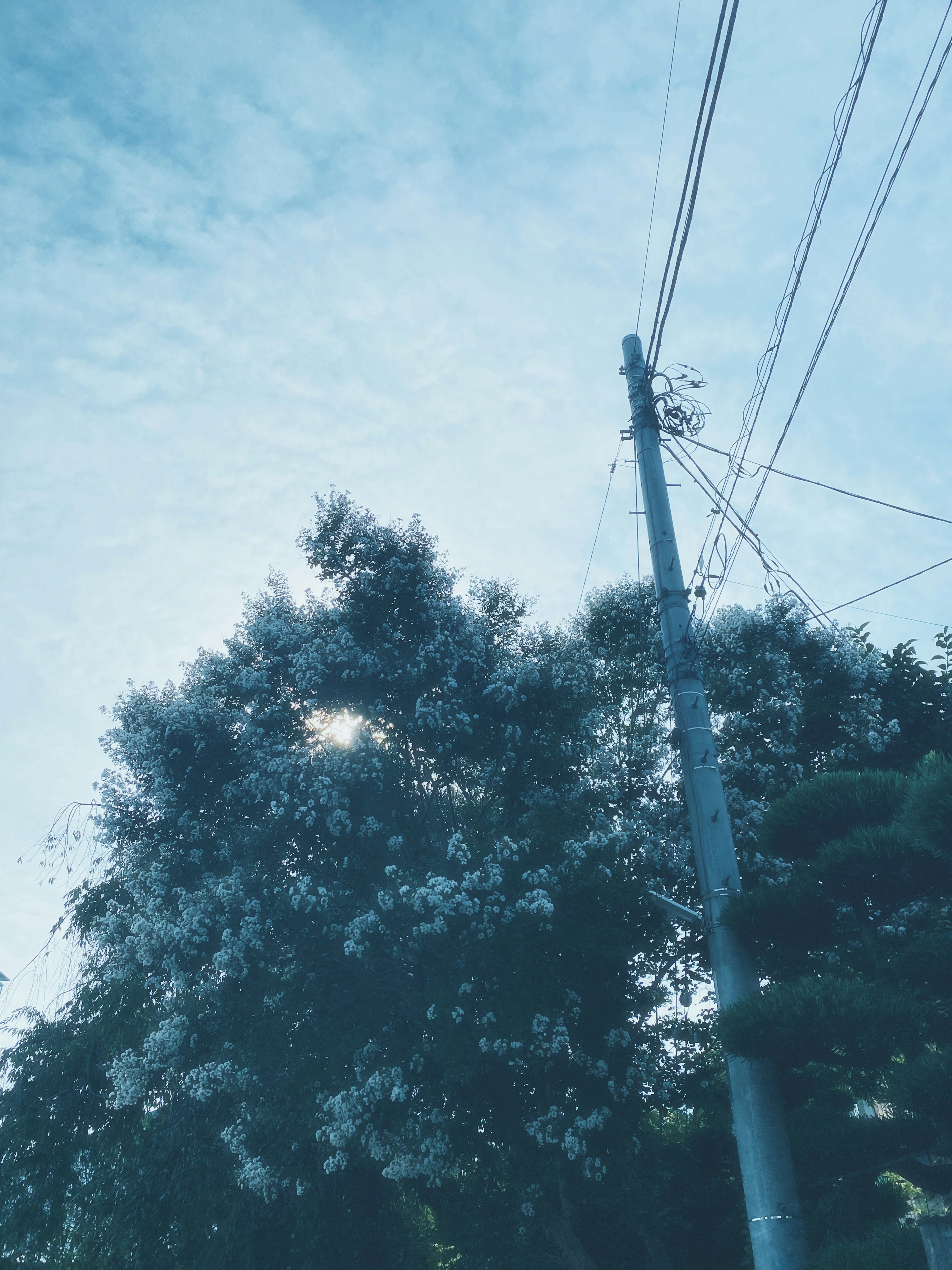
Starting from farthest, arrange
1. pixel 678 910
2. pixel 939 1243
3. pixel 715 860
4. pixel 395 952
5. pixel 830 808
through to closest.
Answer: pixel 395 952 → pixel 830 808 → pixel 678 910 → pixel 715 860 → pixel 939 1243

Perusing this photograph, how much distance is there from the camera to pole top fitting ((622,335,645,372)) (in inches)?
420

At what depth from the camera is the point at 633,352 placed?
35.1ft

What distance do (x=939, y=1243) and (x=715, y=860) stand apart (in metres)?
3.64

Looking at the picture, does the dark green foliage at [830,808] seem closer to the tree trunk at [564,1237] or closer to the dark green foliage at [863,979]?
the dark green foliage at [863,979]

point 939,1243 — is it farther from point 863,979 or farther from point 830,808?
point 830,808

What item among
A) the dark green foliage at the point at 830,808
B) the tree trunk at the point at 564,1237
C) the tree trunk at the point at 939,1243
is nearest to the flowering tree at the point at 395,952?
the tree trunk at the point at 564,1237

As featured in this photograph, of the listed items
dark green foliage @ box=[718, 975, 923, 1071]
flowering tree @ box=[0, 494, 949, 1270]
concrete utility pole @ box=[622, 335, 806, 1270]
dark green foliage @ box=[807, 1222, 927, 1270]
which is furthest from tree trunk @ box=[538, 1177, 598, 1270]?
dark green foliage @ box=[718, 975, 923, 1071]

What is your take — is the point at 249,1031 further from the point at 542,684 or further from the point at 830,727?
the point at 830,727

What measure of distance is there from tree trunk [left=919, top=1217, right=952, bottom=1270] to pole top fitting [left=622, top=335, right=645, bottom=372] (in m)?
9.10

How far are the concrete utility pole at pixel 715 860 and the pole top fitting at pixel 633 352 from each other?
0.04 ft

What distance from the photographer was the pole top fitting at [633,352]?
35.0ft

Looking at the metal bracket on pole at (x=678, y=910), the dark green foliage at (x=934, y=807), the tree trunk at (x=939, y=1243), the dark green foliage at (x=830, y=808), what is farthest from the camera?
the dark green foliage at (x=830, y=808)

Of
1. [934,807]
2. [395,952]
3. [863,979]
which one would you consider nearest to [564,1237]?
[395,952]

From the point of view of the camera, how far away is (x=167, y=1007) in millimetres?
12188
